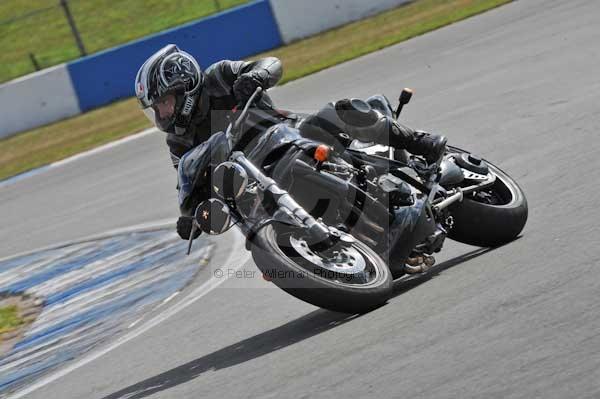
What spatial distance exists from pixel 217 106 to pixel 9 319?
3.43 meters

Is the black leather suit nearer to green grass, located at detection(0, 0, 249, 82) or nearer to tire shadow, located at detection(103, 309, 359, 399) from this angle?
tire shadow, located at detection(103, 309, 359, 399)

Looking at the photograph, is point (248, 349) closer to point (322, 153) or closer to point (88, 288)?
point (322, 153)

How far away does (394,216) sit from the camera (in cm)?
613

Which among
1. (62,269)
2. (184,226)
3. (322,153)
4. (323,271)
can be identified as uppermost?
(322,153)

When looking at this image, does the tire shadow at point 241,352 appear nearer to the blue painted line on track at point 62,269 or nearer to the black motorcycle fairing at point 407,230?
the black motorcycle fairing at point 407,230

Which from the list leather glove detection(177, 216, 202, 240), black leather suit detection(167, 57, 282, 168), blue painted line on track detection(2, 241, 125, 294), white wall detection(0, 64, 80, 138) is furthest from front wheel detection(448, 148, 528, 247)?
white wall detection(0, 64, 80, 138)

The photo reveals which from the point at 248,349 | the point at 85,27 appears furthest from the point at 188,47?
the point at 248,349

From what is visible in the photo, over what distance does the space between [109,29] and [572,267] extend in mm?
19694

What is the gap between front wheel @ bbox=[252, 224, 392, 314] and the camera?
5.32 meters

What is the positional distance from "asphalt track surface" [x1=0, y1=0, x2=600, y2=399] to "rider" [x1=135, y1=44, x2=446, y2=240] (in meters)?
0.89

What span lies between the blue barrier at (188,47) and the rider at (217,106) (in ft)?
45.2

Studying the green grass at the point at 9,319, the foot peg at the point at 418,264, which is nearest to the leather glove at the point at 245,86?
the foot peg at the point at 418,264

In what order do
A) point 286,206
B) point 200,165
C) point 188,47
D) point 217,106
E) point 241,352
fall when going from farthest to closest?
point 188,47 < point 217,106 < point 241,352 < point 200,165 < point 286,206

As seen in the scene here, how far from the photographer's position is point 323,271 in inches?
215
